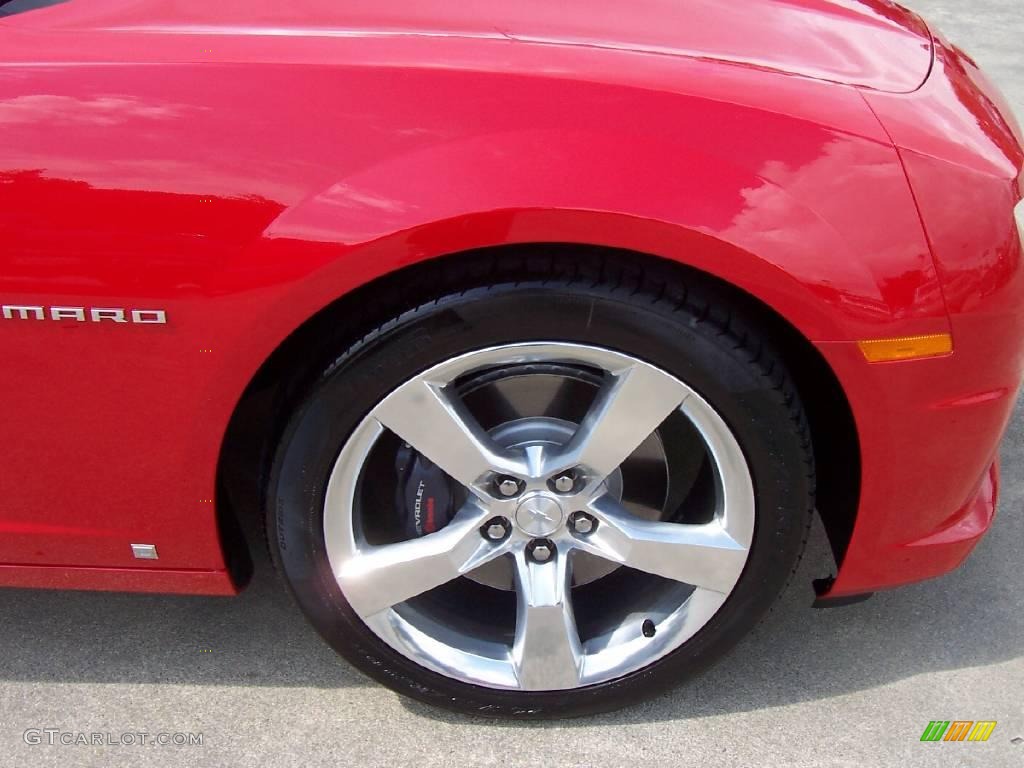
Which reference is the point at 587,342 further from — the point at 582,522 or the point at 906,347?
the point at 906,347

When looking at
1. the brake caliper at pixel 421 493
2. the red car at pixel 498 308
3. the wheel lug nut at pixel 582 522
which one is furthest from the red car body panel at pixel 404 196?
the wheel lug nut at pixel 582 522

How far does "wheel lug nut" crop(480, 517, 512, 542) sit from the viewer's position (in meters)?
1.81

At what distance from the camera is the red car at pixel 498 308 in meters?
1.49

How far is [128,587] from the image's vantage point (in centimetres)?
188

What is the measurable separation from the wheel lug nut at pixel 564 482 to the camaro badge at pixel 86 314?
2.37 ft

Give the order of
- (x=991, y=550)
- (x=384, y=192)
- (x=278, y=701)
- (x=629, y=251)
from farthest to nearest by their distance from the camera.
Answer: (x=991, y=550), (x=278, y=701), (x=629, y=251), (x=384, y=192)

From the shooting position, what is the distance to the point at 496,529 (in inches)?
71.7

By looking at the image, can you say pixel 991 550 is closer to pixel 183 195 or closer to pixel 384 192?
pixel 384 192

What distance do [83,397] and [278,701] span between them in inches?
30.2

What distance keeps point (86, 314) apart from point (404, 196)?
0.55 metres

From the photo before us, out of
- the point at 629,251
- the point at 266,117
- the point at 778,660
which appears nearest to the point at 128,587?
the point at 266,117

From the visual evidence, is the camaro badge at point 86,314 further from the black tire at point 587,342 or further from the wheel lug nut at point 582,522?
the wheel lug nut at point 582,522

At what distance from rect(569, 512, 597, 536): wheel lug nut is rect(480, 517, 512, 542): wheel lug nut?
12 cm

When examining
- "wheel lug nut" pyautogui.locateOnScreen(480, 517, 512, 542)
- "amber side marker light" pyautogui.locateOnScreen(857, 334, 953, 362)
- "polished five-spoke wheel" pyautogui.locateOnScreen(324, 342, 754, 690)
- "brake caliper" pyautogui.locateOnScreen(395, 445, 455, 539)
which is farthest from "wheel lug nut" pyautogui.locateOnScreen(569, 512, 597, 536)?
"amber side marker light" pyautogui.locateOnScreen(857, 334, 953, 362)
